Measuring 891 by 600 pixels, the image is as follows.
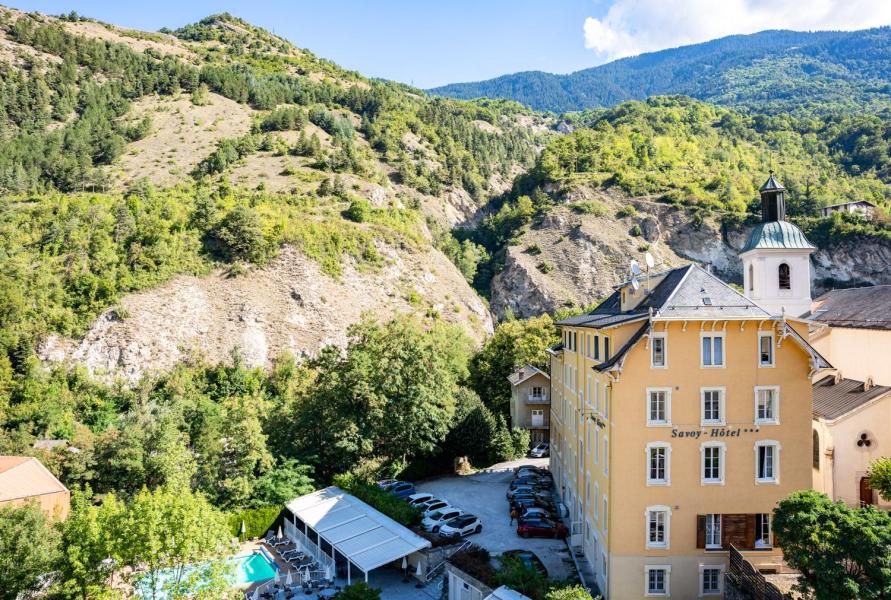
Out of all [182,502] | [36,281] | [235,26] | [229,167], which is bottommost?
[182,502]

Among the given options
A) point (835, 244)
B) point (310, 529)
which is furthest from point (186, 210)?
point (835, 244)

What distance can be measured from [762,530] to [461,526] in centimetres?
1264

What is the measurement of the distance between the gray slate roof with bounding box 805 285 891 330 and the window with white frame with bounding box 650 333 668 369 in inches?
576

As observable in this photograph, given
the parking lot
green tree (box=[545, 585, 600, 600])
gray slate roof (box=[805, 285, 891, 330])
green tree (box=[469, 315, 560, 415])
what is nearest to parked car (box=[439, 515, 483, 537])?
the parking lot

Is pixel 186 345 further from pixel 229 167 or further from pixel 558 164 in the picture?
pixel 558 164

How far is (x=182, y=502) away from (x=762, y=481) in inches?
777

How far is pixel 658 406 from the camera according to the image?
1942 cm

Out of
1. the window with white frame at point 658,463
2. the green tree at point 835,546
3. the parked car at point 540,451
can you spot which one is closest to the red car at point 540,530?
the window with white frame at point 658,463

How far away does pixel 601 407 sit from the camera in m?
21.2

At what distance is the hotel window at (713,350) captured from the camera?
19.4 meters

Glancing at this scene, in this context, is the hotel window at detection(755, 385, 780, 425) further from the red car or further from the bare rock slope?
the bare rock slope

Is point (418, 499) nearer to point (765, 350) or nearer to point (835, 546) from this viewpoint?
point (765, 350)

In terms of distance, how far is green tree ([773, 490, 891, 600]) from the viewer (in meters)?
13.6

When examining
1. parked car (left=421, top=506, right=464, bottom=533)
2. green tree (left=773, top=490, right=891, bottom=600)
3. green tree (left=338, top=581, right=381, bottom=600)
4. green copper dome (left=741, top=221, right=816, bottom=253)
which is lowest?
parked car (left=421, top=506, right=464, bottom=533)
